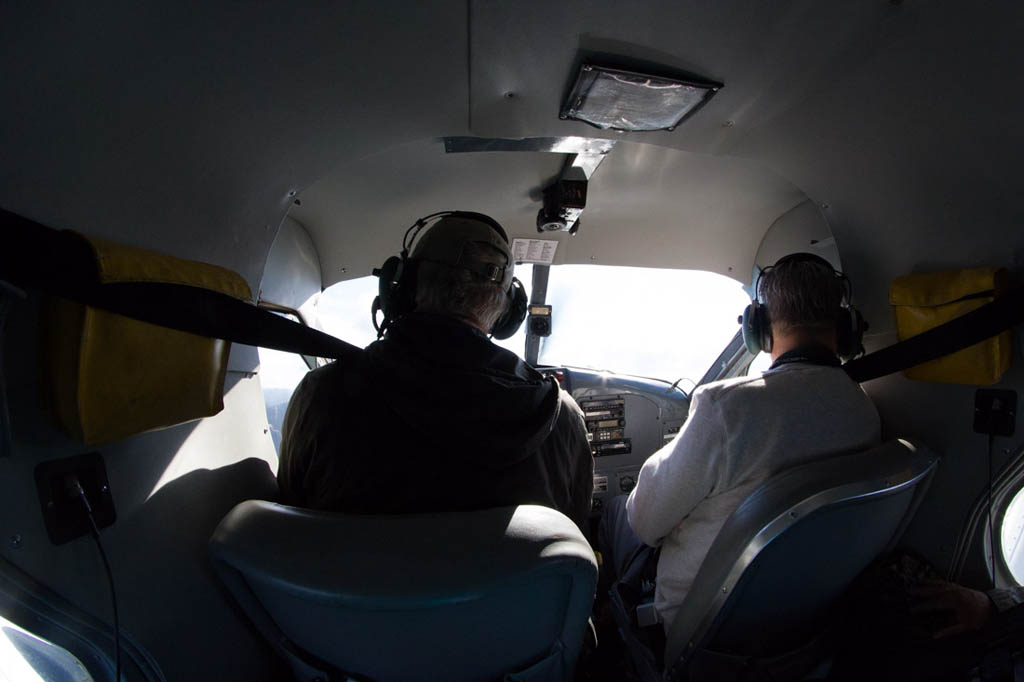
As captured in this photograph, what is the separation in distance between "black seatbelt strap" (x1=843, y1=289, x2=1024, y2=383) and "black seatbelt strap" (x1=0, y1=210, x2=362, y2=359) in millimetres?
1786

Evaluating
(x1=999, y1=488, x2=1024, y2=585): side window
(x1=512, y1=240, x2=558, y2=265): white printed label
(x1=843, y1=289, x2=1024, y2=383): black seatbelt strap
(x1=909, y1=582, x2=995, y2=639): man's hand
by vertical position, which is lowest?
(x1=909, y1=582, x2=995, y2=639): man's hand

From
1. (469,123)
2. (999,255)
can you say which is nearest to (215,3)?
(469,123)

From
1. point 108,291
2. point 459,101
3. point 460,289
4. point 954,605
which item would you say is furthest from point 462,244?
point 954,605

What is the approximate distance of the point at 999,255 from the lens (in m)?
1.12

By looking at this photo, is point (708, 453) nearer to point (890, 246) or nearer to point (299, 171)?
point (890, 246)

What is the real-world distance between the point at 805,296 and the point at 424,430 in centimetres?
126

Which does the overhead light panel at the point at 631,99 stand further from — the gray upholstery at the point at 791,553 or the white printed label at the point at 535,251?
the white printed label at the point at 535,251

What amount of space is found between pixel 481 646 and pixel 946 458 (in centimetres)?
144

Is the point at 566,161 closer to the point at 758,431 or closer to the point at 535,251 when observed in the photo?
the point at 535,251

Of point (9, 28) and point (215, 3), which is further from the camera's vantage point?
point (215, 3)

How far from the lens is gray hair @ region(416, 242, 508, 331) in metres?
1.23

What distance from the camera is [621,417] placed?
8.84 feet

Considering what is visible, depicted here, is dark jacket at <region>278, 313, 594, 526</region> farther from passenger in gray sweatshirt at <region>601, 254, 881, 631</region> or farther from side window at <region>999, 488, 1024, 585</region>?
side window at <region>999, 488, 1024, 585</region>

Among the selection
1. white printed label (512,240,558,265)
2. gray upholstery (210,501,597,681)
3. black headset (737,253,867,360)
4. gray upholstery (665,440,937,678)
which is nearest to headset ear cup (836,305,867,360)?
black headset (737,253,867,360)
